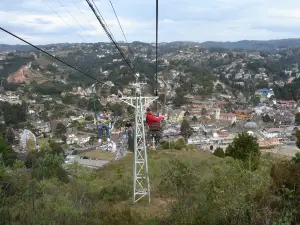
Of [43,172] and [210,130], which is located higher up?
[43,172]

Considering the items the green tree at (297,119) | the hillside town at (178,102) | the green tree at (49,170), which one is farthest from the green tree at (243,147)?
the green tree at (297,119)

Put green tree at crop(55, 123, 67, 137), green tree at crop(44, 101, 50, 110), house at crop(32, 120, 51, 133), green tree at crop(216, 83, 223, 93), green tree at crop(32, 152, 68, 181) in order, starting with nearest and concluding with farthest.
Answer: green tree at crop(32, 152, 68, 181), green tree at crop(55, 123, 67, 137), house at crop(32, 120, 51, 133), green tree at crop(44, 101, 50, 110), green tree at crop(216, 83, 223, 93)

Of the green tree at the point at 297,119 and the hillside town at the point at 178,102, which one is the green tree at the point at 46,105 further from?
the green tree at the point at 297,119

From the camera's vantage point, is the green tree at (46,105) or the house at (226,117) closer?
the house at (226,117)

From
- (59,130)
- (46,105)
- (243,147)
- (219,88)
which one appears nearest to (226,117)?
(219,88)

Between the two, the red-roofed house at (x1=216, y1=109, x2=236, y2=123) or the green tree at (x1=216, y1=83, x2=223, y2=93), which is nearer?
the red-roofed house at (x1=216, y1=109, x2=236, y2=123)

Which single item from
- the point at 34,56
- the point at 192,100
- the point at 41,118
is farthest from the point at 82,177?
the point at 34,56

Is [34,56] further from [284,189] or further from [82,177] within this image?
[284,189]

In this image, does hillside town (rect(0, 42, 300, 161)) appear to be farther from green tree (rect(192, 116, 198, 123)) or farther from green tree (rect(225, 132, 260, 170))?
green tree (rect(225, 132, 260, 170))

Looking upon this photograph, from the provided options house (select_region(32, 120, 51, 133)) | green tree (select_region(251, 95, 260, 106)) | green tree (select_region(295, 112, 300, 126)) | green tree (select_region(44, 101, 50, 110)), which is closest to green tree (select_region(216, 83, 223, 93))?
green tree (select_region(251, 95, 260, 106))
